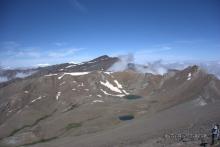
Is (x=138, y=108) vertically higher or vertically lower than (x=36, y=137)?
higher

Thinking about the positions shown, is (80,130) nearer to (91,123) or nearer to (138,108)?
(91,123)

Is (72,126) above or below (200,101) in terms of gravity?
below

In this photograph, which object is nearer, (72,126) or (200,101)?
(200,101)

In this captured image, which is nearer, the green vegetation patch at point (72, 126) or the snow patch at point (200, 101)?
the snow patch at point (200, 101)

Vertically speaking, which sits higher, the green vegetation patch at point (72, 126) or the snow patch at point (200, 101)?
the snow patch at point (200, 101)

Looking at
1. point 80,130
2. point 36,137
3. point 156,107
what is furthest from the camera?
point 156,107

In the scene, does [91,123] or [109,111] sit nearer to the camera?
[91,123]

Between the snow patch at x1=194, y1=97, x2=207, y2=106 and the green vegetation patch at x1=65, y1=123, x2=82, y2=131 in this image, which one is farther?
the green vegetation patch at x1=65, y1=123, x2=82, y2=131

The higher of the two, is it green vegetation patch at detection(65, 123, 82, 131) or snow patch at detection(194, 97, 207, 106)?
snow patch at detection(194, 97, 207, 106)

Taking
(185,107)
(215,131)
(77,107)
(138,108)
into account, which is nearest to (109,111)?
(138,108)

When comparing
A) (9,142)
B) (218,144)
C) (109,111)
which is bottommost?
(9,142)

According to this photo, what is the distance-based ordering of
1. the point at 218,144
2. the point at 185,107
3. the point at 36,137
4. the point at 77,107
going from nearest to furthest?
the point at 218,144 < the point at 185,107 < the point at 36,137 < the point at 77,107
